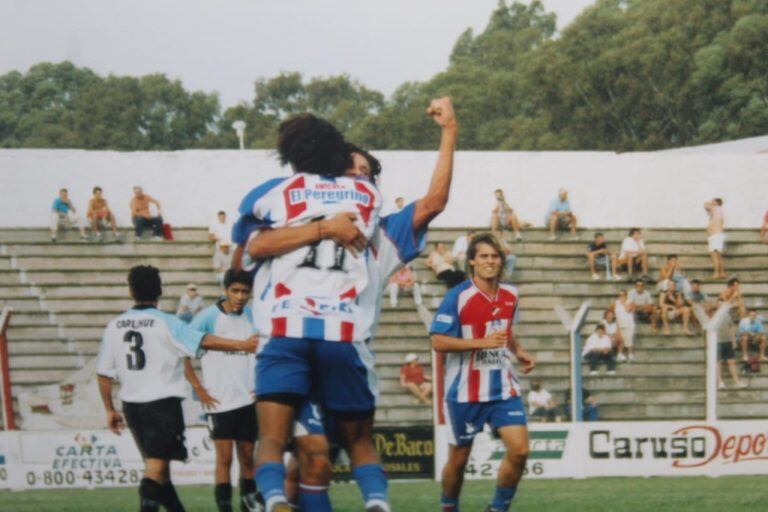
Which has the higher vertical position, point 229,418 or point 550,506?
point 229,418

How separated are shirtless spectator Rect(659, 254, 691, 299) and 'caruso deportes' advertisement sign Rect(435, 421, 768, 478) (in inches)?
311

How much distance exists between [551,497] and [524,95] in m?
58.7

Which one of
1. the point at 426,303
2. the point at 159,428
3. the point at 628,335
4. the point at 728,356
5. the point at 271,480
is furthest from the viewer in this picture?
the point at 426,303

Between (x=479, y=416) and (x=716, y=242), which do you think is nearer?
(x=479, y=416)

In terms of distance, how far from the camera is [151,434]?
928 cm

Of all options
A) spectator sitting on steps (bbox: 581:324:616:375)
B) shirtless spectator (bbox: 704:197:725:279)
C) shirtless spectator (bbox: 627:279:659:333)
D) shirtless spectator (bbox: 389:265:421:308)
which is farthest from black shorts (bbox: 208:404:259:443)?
shirtless spectator (bbox: 704:197:725:279)

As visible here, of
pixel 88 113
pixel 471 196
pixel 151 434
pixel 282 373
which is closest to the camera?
pixel 282 373

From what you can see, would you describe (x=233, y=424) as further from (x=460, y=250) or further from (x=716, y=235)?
(x=716, y=235)

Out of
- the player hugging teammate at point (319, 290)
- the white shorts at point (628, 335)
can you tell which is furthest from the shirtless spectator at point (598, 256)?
the player hugging teammate at point (319, 290)

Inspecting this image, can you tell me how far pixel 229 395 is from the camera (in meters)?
11.0

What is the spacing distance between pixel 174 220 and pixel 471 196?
659 cm

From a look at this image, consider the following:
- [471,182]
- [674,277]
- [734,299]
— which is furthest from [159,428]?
[471,182]

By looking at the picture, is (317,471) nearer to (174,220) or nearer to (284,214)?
(284,214)

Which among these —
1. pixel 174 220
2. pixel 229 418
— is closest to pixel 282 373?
pixel 229 418
